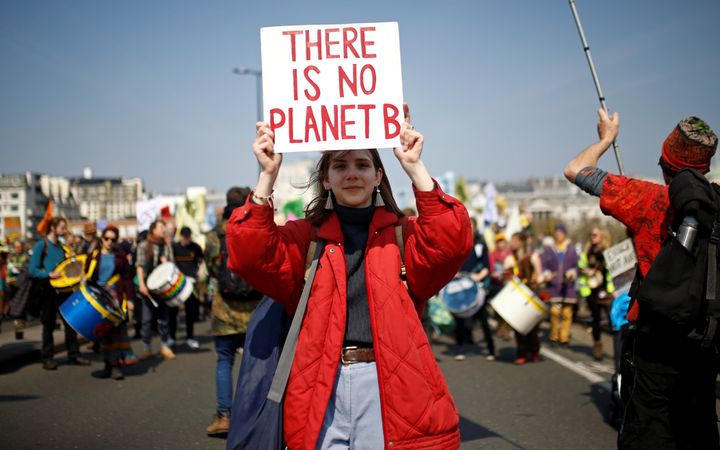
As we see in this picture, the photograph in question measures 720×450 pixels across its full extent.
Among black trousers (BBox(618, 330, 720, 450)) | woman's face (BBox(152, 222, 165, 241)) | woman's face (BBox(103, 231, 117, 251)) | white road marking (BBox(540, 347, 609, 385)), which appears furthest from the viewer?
woman's face (BBox(152, 222, 165, 241))

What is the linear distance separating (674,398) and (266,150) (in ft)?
6.92

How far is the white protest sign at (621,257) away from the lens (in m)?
7.88

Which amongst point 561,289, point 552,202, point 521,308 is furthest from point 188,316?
point 552,202

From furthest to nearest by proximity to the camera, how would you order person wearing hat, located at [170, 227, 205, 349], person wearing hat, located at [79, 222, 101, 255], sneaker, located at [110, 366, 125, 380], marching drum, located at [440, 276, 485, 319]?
person wearing hat, located at [170, 227, 205, 349], person wearing hat, located at [79, 222, 101, 255], marching drum, located at [440, 276, 485, 319], sneaker, located at [110, 366, 125, 380]

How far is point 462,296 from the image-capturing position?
10477mm

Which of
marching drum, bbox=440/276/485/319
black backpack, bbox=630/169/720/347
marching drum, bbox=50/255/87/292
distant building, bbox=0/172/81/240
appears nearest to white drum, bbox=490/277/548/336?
marching drum, bbox=440/276/485/319

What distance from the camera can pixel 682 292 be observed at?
309cm

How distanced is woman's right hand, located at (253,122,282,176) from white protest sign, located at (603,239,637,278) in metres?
5.96

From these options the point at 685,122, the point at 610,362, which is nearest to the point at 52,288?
the point at 610,362

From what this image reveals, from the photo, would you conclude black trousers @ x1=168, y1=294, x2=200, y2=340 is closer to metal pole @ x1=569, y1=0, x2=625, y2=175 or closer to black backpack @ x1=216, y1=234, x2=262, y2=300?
black backpack @ x1=216, y1=234, x2=262, y2=300

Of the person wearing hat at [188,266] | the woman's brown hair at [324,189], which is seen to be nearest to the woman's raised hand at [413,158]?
the woman's brown hair at [324,189]

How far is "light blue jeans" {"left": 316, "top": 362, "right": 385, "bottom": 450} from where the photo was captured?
8.72 feet

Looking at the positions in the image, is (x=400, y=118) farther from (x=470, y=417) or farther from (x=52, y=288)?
(x=52, y=288)

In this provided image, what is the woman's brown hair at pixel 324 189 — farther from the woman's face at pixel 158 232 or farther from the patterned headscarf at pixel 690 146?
the woman's face at pixel 158 232
